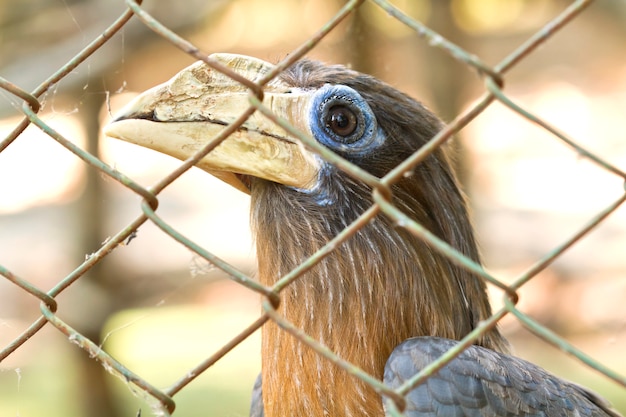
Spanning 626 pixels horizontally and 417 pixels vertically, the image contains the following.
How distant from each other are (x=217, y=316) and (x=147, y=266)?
7.97ft

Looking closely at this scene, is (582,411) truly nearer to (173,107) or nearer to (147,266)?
(173,107)

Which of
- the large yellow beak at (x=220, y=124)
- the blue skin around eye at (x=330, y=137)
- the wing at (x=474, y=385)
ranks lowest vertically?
the wing at (x=474, y=385)

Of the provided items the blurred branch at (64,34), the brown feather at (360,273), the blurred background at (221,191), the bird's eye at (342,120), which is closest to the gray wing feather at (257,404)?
the brown feather at (360,273)

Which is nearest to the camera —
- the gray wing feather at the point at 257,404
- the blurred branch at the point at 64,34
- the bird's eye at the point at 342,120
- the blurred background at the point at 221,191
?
the bird's eye at the point at 342,120

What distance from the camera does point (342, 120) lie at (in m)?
2.38

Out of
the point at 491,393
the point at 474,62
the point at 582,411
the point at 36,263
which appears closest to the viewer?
the point at 474,62

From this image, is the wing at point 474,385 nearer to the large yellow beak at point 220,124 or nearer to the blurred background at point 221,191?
the large yellow beak at point 220,124

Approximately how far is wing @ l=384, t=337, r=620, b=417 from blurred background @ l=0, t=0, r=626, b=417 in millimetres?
1566

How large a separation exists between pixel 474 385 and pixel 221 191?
6.56 metres

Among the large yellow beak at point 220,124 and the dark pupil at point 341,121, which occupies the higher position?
the dark pupil at point 341,121

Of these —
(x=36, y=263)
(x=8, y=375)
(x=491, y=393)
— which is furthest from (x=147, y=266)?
(x=491, y=393)

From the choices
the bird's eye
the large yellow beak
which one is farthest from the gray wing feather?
the bird's eye

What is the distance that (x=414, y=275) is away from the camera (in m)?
2.39

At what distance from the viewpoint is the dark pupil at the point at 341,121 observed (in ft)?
7.79
